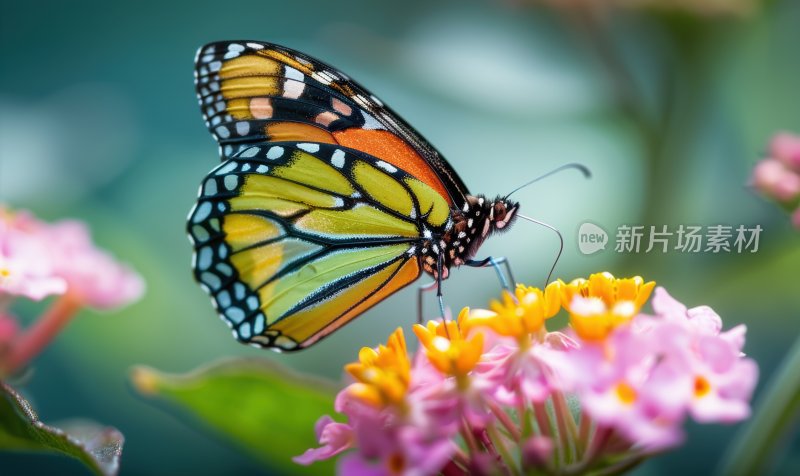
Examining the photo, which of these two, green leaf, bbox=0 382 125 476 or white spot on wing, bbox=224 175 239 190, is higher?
white spot on wing, bbox=224 175 239 190

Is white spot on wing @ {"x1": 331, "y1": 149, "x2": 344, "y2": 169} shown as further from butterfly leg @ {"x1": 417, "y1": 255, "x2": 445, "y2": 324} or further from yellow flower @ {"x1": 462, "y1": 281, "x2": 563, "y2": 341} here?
yellow flower @ {"x1": 462, "y1": 281, "x2": 563, "y2": 341}

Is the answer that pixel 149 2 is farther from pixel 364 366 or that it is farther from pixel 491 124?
pixel 364 366

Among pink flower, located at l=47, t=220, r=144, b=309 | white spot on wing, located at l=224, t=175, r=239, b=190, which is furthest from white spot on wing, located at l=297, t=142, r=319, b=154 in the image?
pink flower, located at l=47, t=220, r=144, b=309

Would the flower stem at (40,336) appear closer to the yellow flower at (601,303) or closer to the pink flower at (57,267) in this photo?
the pink flower at (57,267)

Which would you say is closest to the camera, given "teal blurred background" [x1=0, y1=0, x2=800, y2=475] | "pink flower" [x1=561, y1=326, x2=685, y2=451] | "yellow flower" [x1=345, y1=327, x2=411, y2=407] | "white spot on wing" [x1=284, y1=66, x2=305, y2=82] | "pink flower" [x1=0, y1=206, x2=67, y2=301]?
"pink flower" [x1=561, y1=326, x2=685, y2=451]

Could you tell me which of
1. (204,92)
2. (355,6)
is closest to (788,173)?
(204,92)

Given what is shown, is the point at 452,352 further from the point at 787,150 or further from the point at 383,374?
the point at 787,150

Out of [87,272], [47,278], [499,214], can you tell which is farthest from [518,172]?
[47,278]
